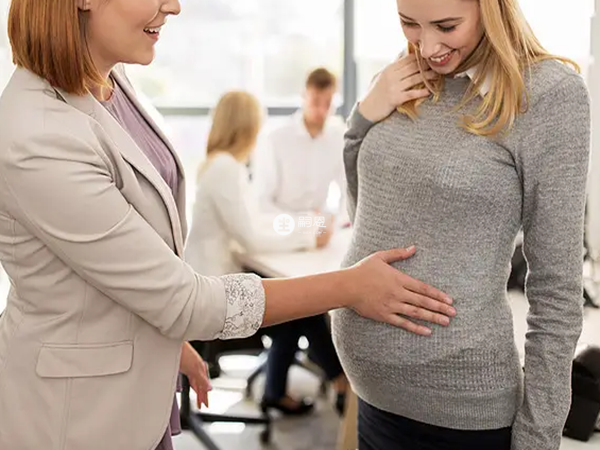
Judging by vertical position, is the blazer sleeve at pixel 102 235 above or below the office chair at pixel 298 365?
above

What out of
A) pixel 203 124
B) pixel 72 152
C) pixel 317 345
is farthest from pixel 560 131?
pixel 203 124

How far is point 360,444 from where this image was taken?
1.49 meters

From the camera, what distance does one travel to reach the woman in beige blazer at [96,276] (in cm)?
110

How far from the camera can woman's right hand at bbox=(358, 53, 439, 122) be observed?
1372mm

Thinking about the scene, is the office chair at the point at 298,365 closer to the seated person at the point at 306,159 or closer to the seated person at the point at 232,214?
the seated person at the point at 232,214

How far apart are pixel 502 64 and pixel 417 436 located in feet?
Answer: 1.93

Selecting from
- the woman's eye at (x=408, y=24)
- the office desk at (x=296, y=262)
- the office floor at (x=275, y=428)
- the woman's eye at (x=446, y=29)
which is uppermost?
the woman's eye at (x=408, y=24)

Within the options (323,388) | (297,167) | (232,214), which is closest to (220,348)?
(232,214)

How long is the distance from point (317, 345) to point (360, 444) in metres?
1.72

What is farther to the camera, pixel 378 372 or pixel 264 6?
pixel 264 6

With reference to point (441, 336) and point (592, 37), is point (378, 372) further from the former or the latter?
point (592, 37)

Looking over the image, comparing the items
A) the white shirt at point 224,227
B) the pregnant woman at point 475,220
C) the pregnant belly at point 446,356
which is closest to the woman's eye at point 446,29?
the pregnant woman at point 475,220

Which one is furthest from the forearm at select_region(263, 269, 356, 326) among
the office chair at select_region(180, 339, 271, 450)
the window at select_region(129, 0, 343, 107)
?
the window at select_region(129, 0, 343, 107)

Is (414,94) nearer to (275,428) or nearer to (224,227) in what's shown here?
(224,227)
